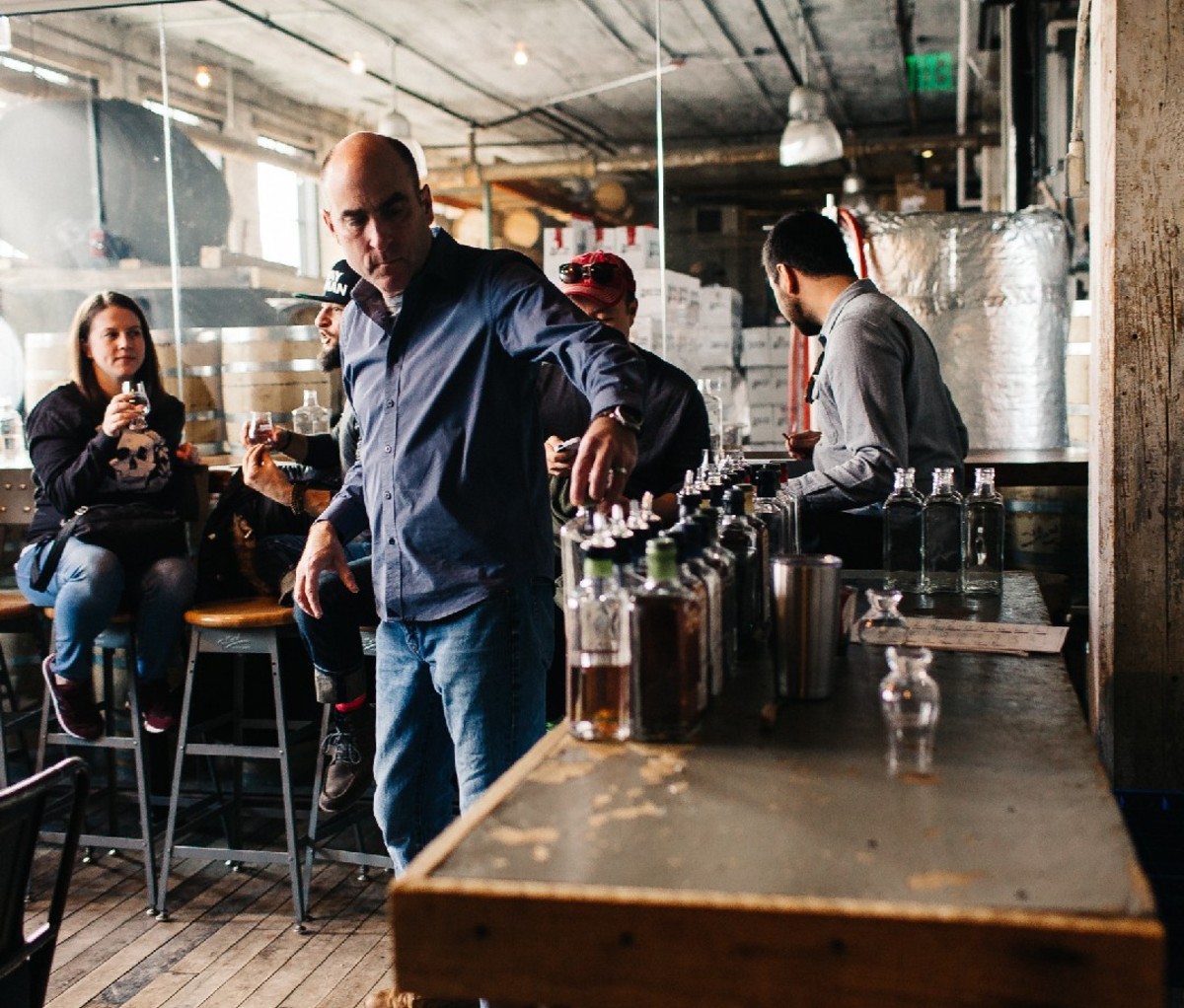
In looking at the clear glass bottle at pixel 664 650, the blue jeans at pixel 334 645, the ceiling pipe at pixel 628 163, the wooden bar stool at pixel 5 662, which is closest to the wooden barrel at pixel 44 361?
the wooden bar stool at pixel 5 662

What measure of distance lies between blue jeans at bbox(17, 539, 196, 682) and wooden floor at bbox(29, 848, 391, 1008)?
0.64m

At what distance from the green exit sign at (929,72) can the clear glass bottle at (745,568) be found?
7913 mm

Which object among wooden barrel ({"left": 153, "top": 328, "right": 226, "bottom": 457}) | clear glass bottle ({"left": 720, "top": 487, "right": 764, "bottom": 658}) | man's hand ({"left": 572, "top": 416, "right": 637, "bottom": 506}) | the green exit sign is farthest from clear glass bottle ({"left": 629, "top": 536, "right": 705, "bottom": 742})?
the green exit sign

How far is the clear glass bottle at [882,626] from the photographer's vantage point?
200 cm

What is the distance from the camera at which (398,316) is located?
2.20 meters

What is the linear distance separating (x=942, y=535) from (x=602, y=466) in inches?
50.0

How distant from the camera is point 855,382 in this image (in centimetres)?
285

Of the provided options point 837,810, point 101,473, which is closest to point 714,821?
point 837,810

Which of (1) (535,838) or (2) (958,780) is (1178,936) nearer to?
(2) (958,780)

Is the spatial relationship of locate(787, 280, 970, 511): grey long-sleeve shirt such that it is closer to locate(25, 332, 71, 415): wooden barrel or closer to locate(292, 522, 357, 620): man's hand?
locate(292, 522, 357, 620): man's hand

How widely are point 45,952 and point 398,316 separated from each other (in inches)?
44.9

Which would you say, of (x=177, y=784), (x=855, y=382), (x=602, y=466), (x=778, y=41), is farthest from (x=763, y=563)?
(x=778, y=41)

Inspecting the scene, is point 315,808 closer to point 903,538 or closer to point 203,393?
point 903,538

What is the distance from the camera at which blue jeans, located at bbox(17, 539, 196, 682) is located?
3.57m
